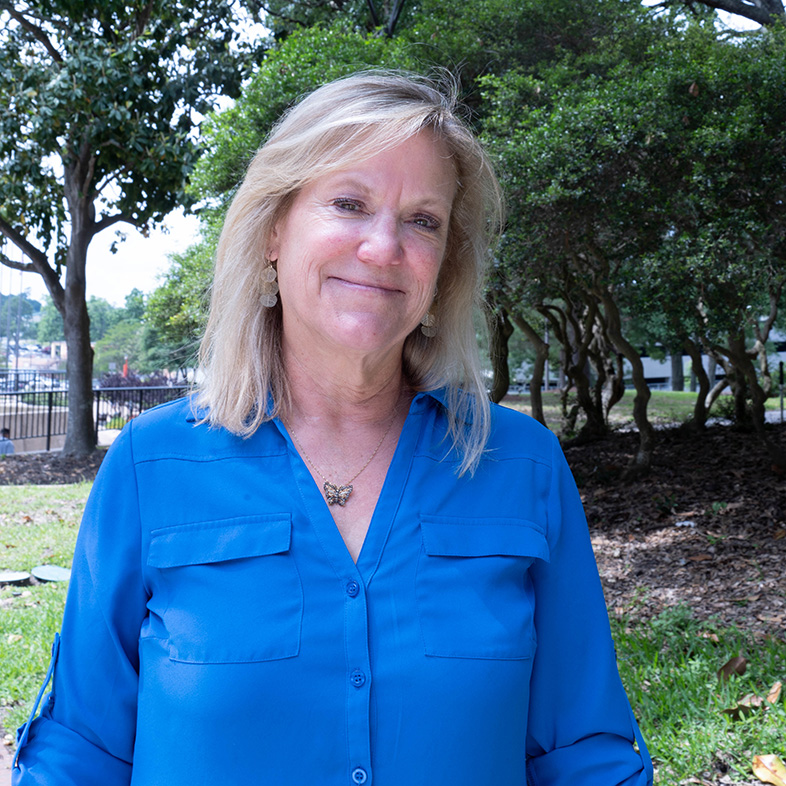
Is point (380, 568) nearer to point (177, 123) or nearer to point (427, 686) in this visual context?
point (427, 686)

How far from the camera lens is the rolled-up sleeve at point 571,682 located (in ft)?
5.22

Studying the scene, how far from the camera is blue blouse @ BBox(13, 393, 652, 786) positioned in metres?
1.41

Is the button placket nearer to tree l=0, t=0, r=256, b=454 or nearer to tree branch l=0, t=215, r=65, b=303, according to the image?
tree l=0, t=0, r=256, b=454

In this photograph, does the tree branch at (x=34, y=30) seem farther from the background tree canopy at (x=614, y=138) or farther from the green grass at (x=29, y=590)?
the green grass at (x=29, y=590)

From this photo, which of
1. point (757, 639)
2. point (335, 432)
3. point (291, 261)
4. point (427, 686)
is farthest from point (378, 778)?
point (757, 639)

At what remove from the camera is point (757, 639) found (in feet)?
14.8

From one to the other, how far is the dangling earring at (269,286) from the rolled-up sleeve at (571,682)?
81cm

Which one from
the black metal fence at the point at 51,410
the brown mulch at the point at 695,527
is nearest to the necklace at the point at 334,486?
the brown mulch at the point at 695,527

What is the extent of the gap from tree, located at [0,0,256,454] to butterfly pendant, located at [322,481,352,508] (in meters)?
11.6

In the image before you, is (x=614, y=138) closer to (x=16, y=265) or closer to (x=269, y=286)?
(x=269, y=286)

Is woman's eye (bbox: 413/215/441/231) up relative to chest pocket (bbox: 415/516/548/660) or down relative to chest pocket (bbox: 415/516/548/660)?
up

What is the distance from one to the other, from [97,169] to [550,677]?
15.3 metres

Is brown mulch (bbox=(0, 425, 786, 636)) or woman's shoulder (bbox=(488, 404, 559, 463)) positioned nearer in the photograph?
woman's shoulder (bbox=(488, 404, 559, 463))

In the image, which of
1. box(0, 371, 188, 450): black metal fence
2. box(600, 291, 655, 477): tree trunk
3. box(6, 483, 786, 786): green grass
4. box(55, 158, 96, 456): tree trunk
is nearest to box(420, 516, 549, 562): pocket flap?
box(6, 483, 786, 786): green grass
